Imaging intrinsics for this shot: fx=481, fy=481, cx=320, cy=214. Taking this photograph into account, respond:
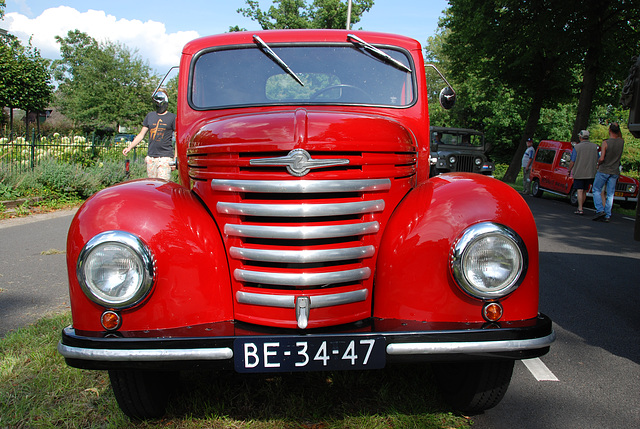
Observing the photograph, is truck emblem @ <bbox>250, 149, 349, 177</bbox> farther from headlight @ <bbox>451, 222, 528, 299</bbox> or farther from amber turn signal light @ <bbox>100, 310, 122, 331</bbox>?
amber turn signal light @ <bbox>100, 310, 122, 331</bbox>

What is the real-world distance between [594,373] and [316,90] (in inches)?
105

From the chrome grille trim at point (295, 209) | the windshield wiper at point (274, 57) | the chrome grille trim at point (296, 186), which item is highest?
the windshield wiper at point (274, 57)

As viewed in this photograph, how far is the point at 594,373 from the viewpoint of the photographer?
10.6ft

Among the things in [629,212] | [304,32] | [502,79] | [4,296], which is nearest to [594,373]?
[304,32]

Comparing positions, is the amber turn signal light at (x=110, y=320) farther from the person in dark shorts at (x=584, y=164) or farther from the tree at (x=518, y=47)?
the tree at (x=518, y=47)

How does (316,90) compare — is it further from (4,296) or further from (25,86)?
(25,86)

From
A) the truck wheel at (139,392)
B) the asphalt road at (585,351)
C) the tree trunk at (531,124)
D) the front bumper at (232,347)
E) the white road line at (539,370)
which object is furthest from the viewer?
the tree trunk at (531,124)

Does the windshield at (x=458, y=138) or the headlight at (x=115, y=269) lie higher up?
the windshield at (x=458, y=138)

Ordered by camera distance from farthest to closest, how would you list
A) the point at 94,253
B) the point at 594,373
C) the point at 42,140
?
1. the point at 42,140
2. the point at 594,373
3. the point at 94,253

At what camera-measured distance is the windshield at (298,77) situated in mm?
3238

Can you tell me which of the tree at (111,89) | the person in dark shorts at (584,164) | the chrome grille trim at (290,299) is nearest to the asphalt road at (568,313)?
the chrome grille trim at (290,299)

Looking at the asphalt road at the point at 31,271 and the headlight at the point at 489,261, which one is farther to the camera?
the asphalt road at the point at 31,271

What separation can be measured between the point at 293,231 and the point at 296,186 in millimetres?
203

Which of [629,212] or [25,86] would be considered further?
[25,86]
